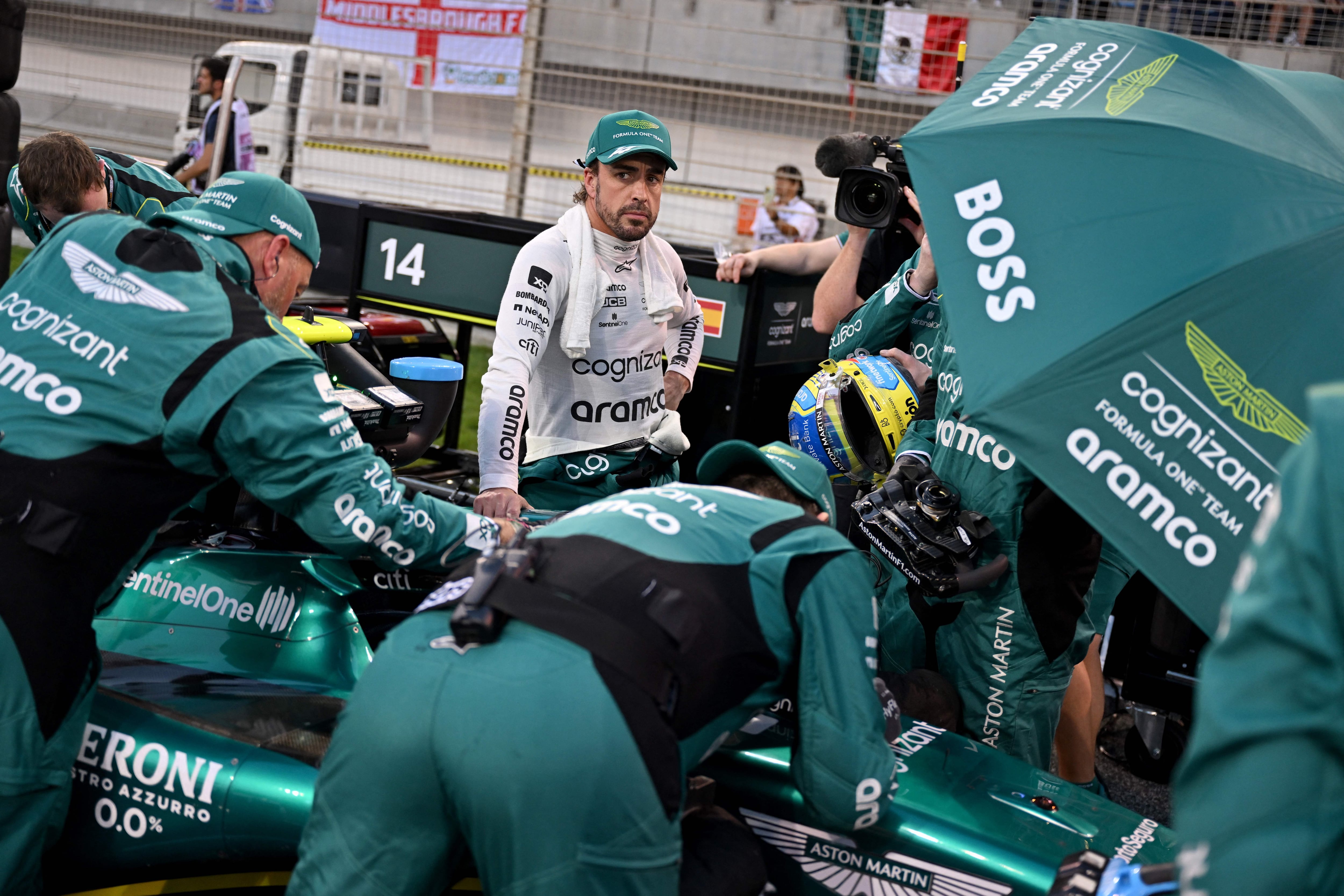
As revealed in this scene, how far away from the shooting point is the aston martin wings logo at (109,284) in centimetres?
226

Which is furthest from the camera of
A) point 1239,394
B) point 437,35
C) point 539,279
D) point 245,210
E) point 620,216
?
point 437,35

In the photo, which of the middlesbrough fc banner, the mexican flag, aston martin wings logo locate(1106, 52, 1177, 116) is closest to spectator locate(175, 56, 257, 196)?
the middlesbrough fc banner

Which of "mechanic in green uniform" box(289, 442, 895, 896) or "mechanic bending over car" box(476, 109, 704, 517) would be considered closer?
"mechanic in green uniform" box(289, 442, 895, 896)

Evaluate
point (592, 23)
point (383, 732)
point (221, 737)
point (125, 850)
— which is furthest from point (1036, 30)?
point (592, 23)

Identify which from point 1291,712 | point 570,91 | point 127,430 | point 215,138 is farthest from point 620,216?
point 570,91

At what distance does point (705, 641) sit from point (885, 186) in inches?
81.1

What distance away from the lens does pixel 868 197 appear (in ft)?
11.9

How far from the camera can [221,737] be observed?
7.58 ft

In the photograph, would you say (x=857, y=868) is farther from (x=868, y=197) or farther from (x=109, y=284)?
(x=868, y=197)

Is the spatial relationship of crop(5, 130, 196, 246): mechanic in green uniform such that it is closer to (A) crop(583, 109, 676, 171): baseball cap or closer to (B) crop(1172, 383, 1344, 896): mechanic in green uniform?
(A) crop(583, 109, 676, 171): baseball cap

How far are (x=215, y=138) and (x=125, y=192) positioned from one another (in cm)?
493

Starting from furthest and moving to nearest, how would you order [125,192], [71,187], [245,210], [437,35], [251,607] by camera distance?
[437,35]
[125,192]
[71,187]
[251,607]
[245,210]

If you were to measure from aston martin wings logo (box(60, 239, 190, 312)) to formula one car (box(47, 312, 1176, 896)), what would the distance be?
0.67 m

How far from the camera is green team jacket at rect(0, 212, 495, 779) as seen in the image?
2.14m
